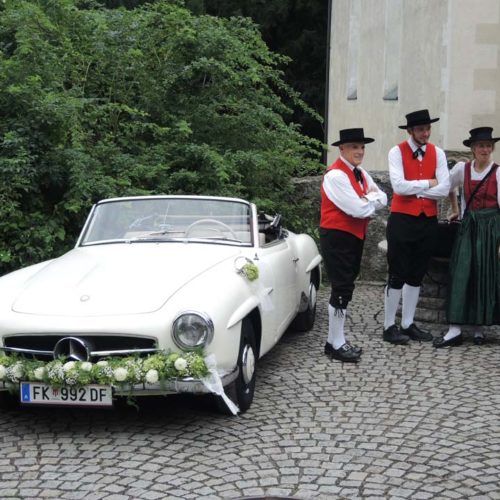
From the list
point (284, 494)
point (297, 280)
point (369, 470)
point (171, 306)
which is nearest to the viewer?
point (284, 494)

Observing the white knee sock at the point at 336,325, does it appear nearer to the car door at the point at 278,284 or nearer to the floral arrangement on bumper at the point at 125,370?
the car door at the point at 278,284

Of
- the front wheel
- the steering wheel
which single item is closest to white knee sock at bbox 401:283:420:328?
the steering wheel

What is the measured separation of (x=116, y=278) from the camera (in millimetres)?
5422

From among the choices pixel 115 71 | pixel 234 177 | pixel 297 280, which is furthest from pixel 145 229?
pixel 115 71

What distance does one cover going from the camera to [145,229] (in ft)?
21.1

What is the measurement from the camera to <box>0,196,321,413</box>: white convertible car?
4785mm

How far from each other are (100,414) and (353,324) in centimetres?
353

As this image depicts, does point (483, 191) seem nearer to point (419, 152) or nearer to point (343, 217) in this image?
point (419, 152)

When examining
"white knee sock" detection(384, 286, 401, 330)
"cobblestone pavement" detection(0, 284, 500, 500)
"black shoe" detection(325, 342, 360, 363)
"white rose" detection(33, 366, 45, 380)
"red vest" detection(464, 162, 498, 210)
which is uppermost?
"red vest" detection(464, 162, 498, 210)

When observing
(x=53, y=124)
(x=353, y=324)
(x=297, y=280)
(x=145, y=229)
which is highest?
(x=53, y=124)

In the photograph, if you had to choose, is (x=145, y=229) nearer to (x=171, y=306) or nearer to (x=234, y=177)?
(x=171, y=306)

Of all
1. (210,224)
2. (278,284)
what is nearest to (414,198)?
(278,284)

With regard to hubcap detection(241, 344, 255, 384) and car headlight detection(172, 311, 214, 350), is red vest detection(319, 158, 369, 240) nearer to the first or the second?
hubcap detection(241, 344, 255, 384)

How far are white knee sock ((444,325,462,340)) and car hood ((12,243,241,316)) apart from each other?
7.56ft
